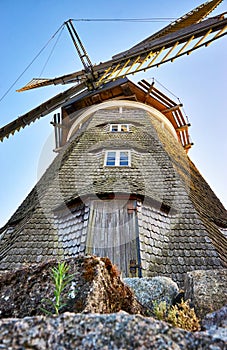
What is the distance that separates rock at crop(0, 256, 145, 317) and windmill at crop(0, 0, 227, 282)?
3.47 meters

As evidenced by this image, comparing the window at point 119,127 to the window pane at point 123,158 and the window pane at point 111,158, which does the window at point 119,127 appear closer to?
the window pane at point 111,158

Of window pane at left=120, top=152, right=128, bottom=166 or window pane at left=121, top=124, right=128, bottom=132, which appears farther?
window pane at left=121, top=124, right=128, bottom=132

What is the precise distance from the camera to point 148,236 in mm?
6895

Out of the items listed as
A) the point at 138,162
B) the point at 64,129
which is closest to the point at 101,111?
the point at 64,129

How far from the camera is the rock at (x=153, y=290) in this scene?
10.7 feet

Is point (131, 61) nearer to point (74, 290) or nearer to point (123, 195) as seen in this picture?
point (123, 195)

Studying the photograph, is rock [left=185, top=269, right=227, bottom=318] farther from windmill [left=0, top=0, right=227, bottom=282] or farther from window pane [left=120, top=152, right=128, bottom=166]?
window pane [left=120, top=152, right=128, bottom=166]

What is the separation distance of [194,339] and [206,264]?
5.02 m

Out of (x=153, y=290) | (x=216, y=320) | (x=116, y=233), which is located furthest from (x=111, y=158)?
(x=216, y=320)

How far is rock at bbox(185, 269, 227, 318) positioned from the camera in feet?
8.58

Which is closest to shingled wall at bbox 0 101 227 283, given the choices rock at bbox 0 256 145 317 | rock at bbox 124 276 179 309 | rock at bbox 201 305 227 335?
rock at bbox 124 276 179 309

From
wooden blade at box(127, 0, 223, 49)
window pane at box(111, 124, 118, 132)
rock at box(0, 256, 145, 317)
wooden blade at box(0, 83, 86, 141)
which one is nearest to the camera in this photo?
rock at box(0, 256, 145, 317)

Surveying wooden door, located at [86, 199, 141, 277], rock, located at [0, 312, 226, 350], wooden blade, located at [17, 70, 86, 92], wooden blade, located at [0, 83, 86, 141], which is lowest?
rock, located at [0, 312, 226, 350]

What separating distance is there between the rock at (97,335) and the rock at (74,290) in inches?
23.3
